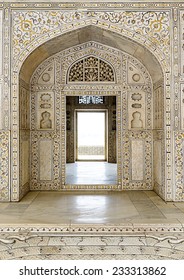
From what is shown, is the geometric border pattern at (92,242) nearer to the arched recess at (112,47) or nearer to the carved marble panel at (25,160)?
the arched recess at (112,47)

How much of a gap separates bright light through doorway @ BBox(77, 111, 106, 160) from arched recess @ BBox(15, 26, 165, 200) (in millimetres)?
7378

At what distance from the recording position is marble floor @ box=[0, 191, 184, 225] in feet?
12.7

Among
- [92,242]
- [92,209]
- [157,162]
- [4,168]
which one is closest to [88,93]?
[157,162]

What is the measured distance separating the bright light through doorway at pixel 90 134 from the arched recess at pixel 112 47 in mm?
7378

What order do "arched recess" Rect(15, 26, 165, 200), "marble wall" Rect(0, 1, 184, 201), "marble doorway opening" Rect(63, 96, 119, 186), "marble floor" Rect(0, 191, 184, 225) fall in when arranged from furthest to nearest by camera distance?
1. "marble doorway opening" Rect(63, 96, 119, 186)
2. "arched recess" Rect(15, 26, 165, 200)
3. "marble wall" Rect(0, 1, 184, 201)
4. "marble floor" Rect(0, 191, 184, 225)

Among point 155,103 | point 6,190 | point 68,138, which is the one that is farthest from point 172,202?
point 68,138

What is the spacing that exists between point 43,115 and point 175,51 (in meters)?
2.56

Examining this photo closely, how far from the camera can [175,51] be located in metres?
4.95

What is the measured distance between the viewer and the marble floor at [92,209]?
12.7 ft

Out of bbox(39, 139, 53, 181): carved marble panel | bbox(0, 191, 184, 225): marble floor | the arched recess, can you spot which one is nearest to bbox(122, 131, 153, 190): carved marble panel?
the arched recess

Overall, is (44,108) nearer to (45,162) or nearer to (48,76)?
(48,76)

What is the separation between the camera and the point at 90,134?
13664 mm

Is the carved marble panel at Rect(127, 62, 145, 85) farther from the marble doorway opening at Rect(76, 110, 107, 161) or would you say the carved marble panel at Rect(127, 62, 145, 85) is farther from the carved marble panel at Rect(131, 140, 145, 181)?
the marble doorway opening at Rect(76, 110, 107, 161)

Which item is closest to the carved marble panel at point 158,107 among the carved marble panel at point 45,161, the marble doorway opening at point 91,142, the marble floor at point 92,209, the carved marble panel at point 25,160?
the marble doorway opening at point 91,142
